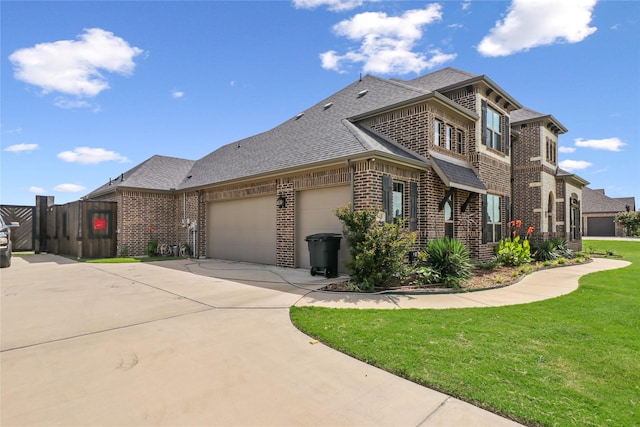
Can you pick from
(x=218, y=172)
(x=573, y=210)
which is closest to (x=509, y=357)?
(x=218, y=172)

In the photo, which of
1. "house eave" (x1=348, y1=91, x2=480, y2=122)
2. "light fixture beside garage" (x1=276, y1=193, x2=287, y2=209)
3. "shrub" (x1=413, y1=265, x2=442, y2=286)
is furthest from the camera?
"light fixture beside garage" (x1=276, y1=193, x2=287, y2=209)

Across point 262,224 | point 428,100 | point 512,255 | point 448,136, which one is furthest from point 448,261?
point 262,224

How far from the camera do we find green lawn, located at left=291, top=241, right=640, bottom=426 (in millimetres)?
2650

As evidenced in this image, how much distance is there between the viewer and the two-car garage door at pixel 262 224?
9.90m

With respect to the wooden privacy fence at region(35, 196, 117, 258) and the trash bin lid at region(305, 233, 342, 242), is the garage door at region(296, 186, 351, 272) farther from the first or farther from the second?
the wooden privacy fence at region(35, 196, 117, 258)

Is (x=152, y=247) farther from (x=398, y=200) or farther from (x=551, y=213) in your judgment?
(x=551, y=213)

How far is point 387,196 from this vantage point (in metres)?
9.00

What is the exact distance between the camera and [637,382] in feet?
9.97

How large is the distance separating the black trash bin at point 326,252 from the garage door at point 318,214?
0.50 m

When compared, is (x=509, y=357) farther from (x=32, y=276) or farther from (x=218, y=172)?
(x=218, y=172)

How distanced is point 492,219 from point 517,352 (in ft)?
34.8

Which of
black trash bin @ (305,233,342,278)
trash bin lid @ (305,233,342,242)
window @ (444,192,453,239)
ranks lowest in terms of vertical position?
black trash bin @ (305,233,342,278)

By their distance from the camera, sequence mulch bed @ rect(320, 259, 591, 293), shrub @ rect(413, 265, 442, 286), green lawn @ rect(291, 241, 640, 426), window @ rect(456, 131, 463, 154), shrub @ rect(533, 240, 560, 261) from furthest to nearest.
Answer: shrub @ rect(533, 240, 560, 261) < window @ rect(456, 131, 463, 154) < shrub @ rect(413, 265, 442, 286) < mulch bed @ rect(320, 259, 591, 293) < green lawn @ rect(291, 241, 640, 426)

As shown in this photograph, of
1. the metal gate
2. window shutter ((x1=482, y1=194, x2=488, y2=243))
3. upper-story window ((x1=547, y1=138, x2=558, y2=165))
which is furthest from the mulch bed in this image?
the metal gate
